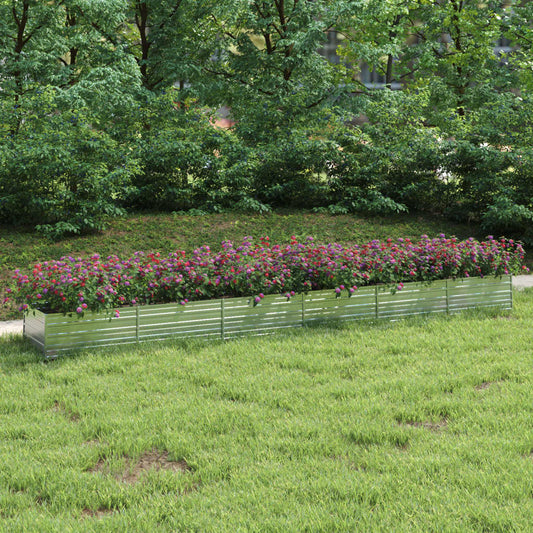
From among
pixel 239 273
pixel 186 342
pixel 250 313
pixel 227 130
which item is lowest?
pixel 186 342

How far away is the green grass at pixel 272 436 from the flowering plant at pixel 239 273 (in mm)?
611

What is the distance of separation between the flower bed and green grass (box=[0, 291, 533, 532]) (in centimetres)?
44

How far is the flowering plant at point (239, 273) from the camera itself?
614cm

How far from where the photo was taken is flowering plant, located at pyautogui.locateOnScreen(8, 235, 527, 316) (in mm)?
6145

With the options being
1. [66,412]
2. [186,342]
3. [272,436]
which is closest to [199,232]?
[186,342]

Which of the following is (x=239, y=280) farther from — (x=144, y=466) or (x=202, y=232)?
(x=202, y=232)

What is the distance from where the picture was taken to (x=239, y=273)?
22.4ft

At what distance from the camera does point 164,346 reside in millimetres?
6219

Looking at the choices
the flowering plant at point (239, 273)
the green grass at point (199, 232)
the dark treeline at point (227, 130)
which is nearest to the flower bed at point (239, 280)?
the flowering plant at point (239, 273)

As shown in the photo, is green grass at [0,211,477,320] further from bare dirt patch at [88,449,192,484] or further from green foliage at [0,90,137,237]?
bare dirt patch at [88,449,192,484]

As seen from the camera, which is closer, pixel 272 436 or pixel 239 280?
pixel 272 436

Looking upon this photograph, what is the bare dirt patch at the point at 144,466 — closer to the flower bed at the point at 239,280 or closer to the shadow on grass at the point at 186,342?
the shadow on grass at the point at 186,342

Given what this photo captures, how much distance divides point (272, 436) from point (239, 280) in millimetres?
2968

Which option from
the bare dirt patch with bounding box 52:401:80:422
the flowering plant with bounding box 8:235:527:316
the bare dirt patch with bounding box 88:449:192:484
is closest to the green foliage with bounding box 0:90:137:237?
the flowering plant with bounding box 8:235:527:316
